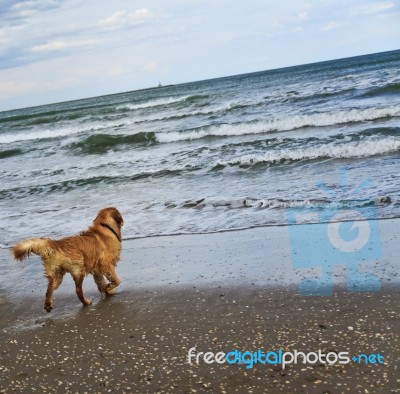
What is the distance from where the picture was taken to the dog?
4918mm

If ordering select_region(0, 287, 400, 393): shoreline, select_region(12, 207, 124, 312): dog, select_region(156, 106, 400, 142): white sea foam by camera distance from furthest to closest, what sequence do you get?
select_region(156, 106, 400, 142): white sea foam < select_region(12, 207, 124, 312): dog < select_region(0, 287, 400, 393): shoreline

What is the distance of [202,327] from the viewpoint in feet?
14.3

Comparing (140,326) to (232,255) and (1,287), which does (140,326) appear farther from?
(1,287)

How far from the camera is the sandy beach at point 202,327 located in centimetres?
350

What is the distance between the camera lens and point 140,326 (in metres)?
4.57

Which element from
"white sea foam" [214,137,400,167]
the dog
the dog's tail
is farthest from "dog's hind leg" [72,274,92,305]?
"white sea foam" [214,137,400,167]
